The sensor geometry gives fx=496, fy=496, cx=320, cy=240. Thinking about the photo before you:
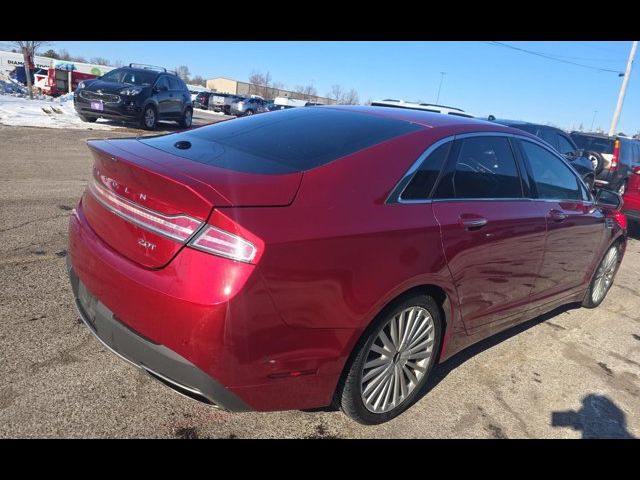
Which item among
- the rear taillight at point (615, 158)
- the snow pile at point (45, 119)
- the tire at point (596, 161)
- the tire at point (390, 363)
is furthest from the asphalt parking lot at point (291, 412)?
the snow pile at point (45, 119)

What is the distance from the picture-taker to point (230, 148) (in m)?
2.64

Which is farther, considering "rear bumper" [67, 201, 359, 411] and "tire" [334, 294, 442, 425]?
"tire" [334, 294, 442, 425]

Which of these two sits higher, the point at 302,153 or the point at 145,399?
the point at 302,153

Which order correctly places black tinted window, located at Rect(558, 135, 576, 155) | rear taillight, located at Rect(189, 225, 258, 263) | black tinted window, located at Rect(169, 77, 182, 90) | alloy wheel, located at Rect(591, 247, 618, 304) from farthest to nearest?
black tinted window, located at Rect(169, 77, 182, 90), black tinted window, located at Rect(558, 135, 576, 155), alloy wheel, located at Rect(591, 247, 618, 304), rear taillight, located at Rect(189, 225, 258, 263)

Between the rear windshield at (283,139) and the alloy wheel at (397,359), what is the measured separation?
938 millimetres

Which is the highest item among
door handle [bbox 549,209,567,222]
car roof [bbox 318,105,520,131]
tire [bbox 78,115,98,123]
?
car roof [bbox 318,105,520,131]

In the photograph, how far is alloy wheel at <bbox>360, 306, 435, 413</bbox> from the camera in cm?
257

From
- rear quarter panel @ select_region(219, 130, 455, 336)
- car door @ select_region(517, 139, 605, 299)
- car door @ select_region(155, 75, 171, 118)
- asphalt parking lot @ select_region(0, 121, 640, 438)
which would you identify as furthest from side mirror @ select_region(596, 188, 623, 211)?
car door @ select_region(155, 75, 171, 118)

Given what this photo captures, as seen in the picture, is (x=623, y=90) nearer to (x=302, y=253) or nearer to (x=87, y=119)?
(x=87, y=119)

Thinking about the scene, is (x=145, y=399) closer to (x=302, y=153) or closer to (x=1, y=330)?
(x=1, y=330)

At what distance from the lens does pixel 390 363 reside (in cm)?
266

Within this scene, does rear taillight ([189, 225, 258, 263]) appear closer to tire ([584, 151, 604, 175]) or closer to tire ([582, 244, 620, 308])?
tire ([582, 244, 620, 308])
